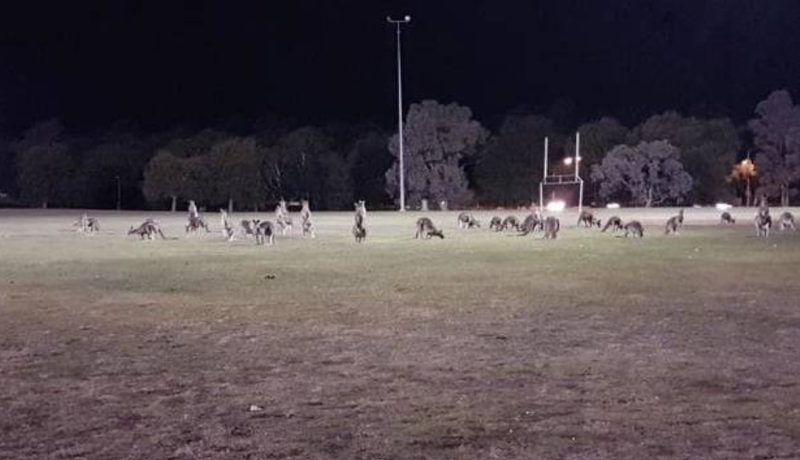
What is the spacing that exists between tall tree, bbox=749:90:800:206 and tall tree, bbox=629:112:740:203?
400 centimetres

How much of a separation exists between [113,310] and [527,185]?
96345 millimetres

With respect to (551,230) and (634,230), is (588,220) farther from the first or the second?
(551,230)

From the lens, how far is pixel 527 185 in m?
113

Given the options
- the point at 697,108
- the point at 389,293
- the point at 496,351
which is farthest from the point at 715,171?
the point at 496,351

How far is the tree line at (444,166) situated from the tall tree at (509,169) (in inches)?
4.9

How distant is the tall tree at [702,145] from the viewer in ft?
363

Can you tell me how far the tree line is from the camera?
347 feet

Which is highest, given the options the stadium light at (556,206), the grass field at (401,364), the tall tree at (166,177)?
the tall tree at (166,177)

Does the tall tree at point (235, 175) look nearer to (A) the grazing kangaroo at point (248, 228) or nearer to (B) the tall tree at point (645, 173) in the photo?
(B) the tall tree at point (645, 173)

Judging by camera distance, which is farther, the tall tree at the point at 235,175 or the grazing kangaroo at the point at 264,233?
the tall tree at the point at 235,175

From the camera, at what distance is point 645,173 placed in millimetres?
105125

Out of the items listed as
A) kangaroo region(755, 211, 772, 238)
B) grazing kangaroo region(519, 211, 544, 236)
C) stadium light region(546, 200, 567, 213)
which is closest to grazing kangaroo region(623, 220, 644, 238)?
grazing kangaroo region(519, 211, 544, 236)

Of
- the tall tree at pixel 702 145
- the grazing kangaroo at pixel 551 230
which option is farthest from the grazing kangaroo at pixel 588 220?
the tall tree at pixel 702 145

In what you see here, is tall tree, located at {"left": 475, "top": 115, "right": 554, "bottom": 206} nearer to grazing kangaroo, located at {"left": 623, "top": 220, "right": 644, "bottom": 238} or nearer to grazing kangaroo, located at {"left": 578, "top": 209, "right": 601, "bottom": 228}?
grazing kangaroo, located at {"left": 578, "top": 209, "right": 601, "bottom": 228}
